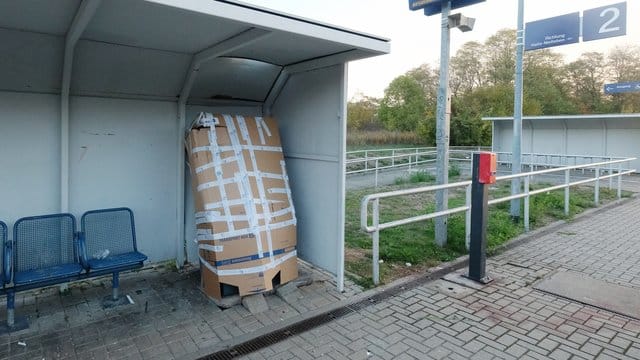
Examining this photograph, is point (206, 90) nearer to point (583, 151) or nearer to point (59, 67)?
point (59, 67)

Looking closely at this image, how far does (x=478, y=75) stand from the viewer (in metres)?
33.1

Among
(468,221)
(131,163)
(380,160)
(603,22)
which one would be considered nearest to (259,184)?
(131,163)

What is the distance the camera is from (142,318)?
134 inches

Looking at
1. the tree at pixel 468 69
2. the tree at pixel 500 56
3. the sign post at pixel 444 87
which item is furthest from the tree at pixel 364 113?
the sign post at pixel 444 87

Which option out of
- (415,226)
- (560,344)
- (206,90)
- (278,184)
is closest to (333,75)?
(278,184)

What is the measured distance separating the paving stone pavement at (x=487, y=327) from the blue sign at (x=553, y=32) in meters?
3.71

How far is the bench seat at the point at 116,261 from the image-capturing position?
3.52 metres

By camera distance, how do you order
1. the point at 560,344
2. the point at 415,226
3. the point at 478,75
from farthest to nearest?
the point at 478,75
the point at 415,226
the point at 560,344

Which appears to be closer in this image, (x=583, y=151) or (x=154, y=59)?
(x=154, y=59)

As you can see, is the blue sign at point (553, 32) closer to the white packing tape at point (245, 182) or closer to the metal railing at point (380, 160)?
the metal railing at point (380, 160)

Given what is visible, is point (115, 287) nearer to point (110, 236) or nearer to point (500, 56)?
point (110, 236)

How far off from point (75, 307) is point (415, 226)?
15.0 feet

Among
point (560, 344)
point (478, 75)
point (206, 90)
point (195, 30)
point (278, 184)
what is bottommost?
point (560, 344)

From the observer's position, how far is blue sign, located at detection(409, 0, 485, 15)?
5.06m
